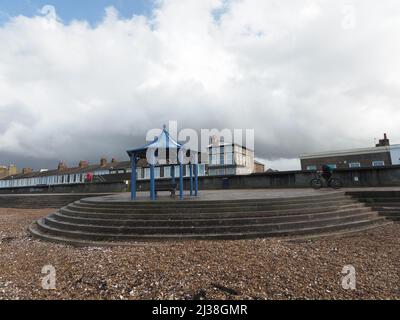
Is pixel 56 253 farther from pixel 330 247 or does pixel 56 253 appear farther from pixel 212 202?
pixel 330 247

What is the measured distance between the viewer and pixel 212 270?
4.36 m

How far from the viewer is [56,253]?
5.93 metres

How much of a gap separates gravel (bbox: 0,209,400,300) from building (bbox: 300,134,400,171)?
24.9m

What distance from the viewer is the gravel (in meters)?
3.67

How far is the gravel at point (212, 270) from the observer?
3.67 metres

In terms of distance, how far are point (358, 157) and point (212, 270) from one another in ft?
106

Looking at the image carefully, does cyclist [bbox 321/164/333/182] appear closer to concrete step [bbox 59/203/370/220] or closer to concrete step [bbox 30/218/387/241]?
concrete step [bbox 59/203/370/220]

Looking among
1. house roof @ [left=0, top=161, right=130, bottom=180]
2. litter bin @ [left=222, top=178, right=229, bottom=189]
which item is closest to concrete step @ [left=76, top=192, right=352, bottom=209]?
litter bin @ [left=222, top=178, right=229, bottom=189]

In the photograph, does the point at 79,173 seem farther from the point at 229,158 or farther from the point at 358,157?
the point at 358,157

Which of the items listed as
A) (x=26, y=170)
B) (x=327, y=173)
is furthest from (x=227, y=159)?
(x=26, y=170)

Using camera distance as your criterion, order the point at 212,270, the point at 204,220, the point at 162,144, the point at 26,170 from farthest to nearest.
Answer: the point at 26,170, the point at 162,144, the point at 204,220, the point at 212,270
